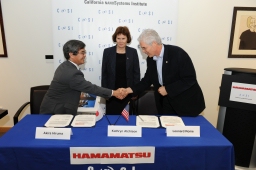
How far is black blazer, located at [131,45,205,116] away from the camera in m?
1.94

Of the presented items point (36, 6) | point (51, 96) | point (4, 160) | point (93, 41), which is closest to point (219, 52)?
point (93, 41)

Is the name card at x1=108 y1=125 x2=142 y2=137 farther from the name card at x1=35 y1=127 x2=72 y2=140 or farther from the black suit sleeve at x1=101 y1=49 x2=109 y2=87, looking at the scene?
the black suit sleeve at x1=101 y1=49 x2=109 y2=87

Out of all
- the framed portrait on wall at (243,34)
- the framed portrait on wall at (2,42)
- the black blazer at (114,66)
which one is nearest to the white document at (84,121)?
the black blazer at (114,66)

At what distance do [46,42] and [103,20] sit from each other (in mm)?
1009

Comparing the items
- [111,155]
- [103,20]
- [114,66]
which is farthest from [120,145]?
[103,20]

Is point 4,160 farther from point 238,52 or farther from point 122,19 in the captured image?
point 238,52

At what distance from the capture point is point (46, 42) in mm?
3270

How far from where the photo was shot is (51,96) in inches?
81.6

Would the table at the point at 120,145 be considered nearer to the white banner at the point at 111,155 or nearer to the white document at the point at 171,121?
the white banner at the point at 111,155

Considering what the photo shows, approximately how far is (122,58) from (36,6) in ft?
5.20

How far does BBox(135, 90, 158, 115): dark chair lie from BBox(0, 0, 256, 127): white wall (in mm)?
1185

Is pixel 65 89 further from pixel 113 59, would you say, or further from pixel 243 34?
pixel 243 34

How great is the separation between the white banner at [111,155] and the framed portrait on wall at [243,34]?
8.88 feet

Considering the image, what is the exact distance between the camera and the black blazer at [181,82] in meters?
1.94
